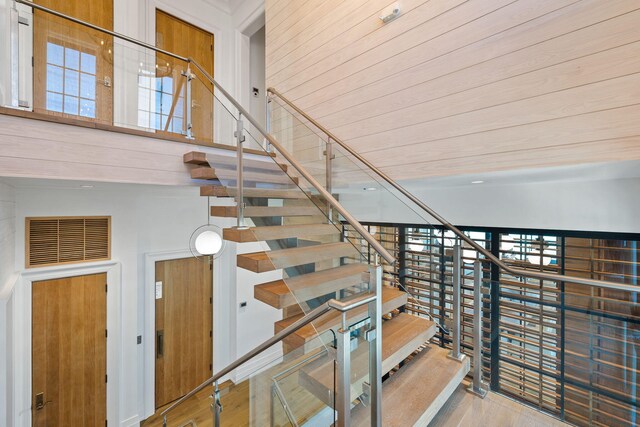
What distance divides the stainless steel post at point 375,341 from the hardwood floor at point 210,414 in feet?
10.3

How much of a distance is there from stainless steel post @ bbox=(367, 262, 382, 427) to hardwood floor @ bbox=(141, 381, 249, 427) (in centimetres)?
313

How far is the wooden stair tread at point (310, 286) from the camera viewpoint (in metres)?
1.71

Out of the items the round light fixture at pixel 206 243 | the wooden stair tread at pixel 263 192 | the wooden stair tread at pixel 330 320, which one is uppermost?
the wooden stair tread at pixel 263 192

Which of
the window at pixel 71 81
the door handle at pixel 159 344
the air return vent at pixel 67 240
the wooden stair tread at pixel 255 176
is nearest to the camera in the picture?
the window at pixel 71 81

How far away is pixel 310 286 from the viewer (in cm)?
179

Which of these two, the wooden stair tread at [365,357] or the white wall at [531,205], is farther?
the white wall at [531,205]

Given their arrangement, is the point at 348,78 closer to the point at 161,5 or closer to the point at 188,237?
the point at 188,237

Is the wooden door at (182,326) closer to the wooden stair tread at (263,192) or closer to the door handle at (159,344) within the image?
the door handle at (159,344)

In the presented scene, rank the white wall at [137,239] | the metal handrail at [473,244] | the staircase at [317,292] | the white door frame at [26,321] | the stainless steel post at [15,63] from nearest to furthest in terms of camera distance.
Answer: the staircase at [317,292], the metal handrail at [473,244], the stainless steel post at [15,63], the white door frame at [26,321], the white wall at [137,239]

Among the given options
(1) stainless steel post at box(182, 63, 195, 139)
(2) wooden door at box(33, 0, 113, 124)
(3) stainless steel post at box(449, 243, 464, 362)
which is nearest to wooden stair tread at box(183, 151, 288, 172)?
(1) stainless steel post at box(182, 63, 195, 139)

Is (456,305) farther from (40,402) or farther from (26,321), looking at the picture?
(40,402)

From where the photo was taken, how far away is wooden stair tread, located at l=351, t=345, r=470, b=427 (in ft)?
5.62

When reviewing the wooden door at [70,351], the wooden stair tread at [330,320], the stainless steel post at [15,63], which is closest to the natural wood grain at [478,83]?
A: the wooden stair tread at [330,320]

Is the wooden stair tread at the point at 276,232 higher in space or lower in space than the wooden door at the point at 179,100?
lower
